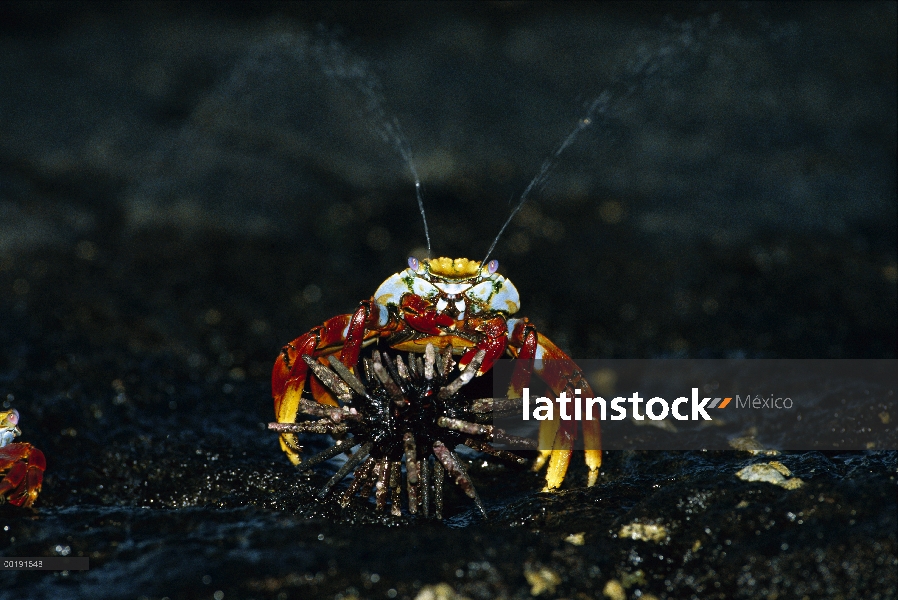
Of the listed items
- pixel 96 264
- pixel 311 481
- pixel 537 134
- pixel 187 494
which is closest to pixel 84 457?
pixel 187 494

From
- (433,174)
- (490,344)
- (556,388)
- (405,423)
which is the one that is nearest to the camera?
(405,423)

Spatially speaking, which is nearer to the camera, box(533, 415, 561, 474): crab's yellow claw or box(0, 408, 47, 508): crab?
box(0, 408, 47, 508): crab

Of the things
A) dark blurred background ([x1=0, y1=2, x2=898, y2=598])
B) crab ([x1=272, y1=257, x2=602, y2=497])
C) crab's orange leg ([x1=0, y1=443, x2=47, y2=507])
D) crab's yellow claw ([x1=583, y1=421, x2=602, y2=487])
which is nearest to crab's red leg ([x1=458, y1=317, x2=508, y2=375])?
crab ([x1=272, y1=257, x2=602, y2=497])

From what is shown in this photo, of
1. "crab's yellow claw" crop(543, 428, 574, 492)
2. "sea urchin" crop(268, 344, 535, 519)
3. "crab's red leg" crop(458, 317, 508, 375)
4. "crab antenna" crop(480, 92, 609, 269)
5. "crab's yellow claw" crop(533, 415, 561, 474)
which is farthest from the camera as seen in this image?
"crab antenna" crop(480, 92, 609, 269)

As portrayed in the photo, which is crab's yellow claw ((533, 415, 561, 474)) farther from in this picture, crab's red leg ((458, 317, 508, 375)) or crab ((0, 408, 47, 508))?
crab ((0, 408, 47, 508))

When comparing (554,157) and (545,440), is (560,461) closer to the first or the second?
(545,440)

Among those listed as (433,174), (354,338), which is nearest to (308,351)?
(354,338)
